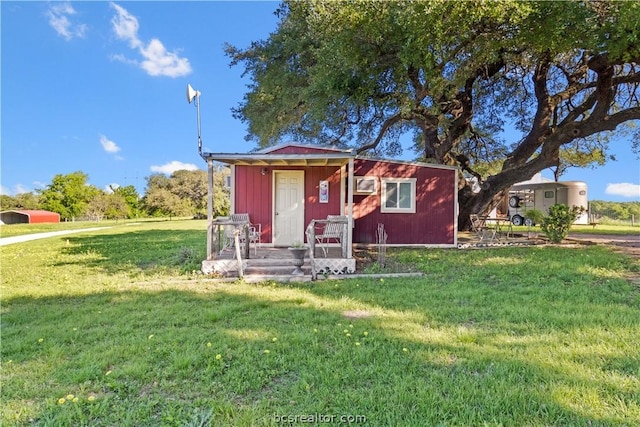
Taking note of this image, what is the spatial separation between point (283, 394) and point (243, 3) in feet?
38.5

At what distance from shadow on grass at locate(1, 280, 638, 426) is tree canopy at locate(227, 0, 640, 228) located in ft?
19.4

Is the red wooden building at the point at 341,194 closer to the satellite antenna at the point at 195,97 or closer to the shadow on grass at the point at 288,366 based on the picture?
the satellite antenna at the point at 195,97

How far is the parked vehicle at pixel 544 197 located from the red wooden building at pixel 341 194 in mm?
10996

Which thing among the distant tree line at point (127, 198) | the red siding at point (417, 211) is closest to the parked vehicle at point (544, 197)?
the red siding at point (417, 211)

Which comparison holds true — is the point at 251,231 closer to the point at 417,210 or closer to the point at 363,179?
the point at 363,179

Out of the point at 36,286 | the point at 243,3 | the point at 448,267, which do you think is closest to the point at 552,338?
the point at 448,267

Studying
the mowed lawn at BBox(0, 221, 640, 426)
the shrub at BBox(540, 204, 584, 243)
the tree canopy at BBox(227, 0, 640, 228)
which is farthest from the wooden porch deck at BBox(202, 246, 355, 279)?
the shrub at BBox(540, 204, 584, 243)

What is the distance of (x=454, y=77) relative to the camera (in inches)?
395

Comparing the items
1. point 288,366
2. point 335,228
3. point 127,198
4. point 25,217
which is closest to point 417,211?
point 335,228

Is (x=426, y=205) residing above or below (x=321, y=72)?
below

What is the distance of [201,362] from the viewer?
9.99 feet

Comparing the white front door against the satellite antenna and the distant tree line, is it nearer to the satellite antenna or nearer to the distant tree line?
the satellite antenna

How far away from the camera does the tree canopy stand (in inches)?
280

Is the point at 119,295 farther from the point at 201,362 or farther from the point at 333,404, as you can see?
the point at 333,404
